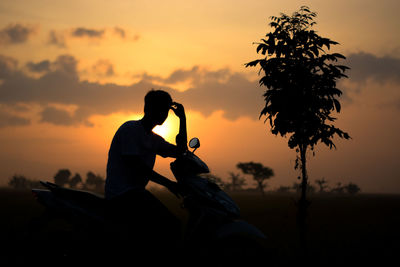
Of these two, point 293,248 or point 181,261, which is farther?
point 293,248

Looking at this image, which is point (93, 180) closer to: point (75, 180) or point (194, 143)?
point (75, 180)

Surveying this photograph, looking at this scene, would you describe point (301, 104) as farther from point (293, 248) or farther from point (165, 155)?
point (165, 155)

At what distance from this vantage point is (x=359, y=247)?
38.4 feet

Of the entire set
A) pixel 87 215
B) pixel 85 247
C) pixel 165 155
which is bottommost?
pixel 85 247

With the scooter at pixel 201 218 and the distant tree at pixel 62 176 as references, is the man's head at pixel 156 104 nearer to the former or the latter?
the scooter at pixel 201 218

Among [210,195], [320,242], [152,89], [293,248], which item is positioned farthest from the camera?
[320,242]

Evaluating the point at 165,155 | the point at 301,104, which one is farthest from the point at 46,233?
the point at 301,104

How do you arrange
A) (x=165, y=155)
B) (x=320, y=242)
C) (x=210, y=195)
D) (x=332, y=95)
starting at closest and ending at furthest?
1. (x=210, y=195)
2. (x=165, y=155)
3. (x=332, y=95)
4. (x=320, y=242)

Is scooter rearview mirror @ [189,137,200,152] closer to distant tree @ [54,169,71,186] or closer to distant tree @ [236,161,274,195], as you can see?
distant tree @ [236,161,274,195]

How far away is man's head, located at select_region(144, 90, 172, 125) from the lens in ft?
16.3

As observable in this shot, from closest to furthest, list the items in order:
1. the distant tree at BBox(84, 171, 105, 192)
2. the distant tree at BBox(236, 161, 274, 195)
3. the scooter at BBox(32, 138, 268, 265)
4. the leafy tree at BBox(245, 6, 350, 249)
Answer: the scooter at BBox(32, 138, 268, 265) → the leafy tree at BBox(245, 6, 350, 249) → the distant tree at BBox(236, 161, 274, 195) → the distant tree at BBox(84, 171, 105, 192)

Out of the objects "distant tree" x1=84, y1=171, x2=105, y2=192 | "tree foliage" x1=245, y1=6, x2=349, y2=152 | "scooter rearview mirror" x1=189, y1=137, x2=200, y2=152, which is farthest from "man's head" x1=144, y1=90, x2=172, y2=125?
"distant tree" x1=84, y1=171, x2=105, y2=192

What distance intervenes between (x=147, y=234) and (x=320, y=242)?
9342mm

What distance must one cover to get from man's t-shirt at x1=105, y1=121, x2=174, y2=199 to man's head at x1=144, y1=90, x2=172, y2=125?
0.19m
